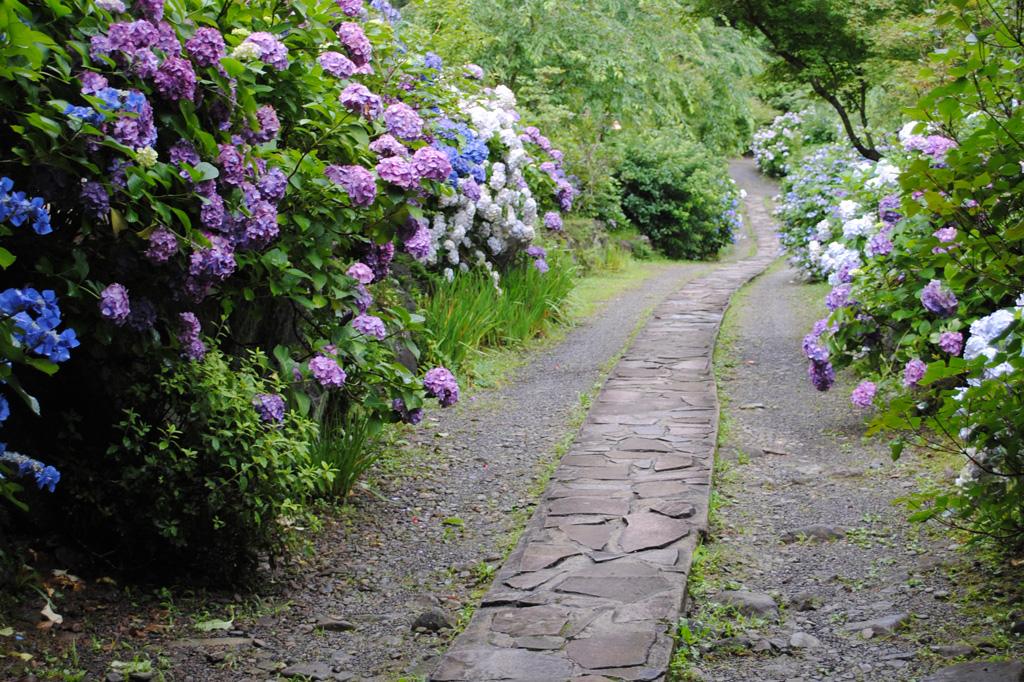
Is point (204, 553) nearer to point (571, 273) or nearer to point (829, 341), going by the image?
point (829, 341)

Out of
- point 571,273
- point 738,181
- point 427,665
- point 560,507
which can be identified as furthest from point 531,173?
point 738,181

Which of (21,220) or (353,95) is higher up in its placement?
(353,95)

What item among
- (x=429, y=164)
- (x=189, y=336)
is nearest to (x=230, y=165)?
(x=189, y=336)

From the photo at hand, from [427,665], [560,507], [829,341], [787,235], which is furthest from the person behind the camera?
[787,235]

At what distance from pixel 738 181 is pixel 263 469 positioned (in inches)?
1064

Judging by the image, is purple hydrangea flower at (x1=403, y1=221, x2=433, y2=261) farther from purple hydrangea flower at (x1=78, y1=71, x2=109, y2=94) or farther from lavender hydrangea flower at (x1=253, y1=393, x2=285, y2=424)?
purple hydrangea flower at (x1=78, y1=71, x2=109, y2=94)

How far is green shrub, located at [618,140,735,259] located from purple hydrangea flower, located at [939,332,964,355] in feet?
39.9

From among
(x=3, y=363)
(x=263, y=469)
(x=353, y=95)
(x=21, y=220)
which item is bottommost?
(x=263, y=469)

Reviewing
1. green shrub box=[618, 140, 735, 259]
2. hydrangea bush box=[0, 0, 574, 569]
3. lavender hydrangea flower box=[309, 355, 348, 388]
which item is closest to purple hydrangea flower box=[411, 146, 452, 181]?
hydrangea bush box=[0, 0, 574, 569]

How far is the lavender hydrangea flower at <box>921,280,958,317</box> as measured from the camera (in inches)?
193

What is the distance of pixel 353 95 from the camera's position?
421 cm

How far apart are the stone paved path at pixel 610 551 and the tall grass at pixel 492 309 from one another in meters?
1.13

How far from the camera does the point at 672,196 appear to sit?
17.2m

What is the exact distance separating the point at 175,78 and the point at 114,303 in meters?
0.74
